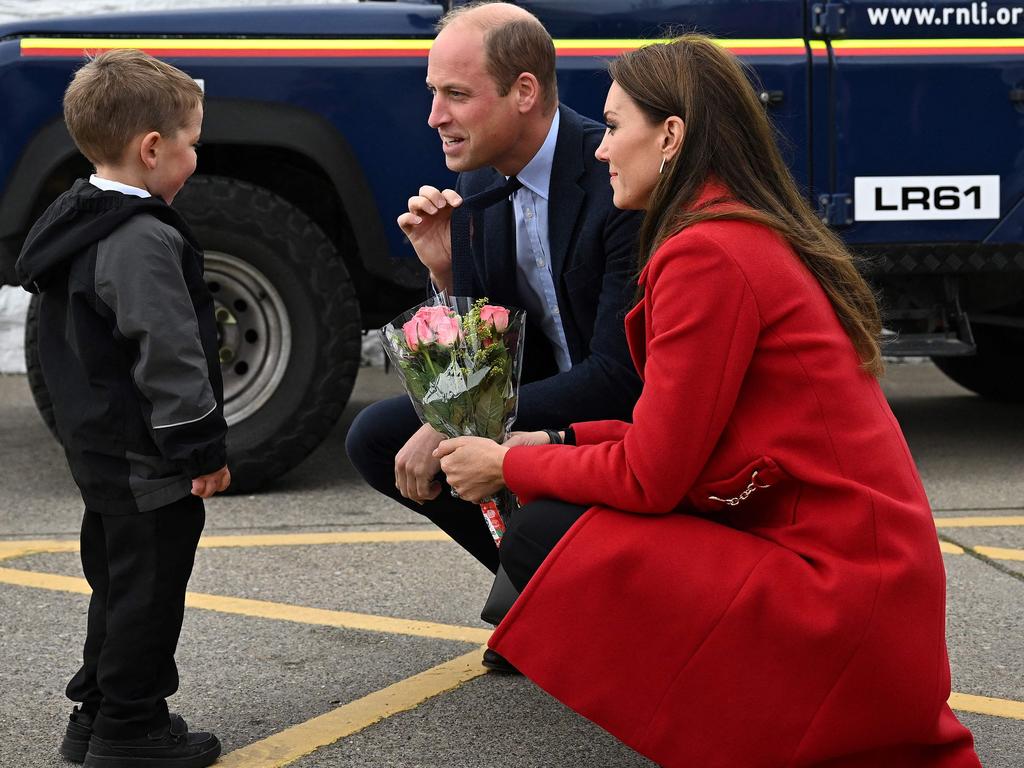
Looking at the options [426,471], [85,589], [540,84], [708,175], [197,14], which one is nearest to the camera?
[708,175]

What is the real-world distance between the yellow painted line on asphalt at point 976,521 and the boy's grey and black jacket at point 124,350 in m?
2.75

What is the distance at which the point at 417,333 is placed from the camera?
109 inches

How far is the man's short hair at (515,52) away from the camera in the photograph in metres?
3.27

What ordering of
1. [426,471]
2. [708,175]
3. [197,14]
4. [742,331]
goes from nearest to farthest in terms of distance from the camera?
[742,331]
[708,175]
[426,471]
[197,14]

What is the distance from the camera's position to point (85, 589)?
13.3 feet

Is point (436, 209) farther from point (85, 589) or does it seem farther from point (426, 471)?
point (85, 589)

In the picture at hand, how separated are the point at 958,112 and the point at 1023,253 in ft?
1.85

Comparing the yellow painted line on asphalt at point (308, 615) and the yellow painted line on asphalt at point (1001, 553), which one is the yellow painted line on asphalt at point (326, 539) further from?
the yellow painted line on asphalt at point (1001, 553)

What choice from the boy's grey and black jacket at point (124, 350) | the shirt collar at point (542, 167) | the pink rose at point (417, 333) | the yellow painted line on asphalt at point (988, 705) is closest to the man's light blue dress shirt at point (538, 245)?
the shirt collar at point (542, 167)

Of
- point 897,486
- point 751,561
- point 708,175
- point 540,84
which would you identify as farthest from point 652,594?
point 540,84

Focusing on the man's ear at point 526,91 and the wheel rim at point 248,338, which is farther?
the wheel rim at point 248,338

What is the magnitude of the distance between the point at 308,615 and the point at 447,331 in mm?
1320

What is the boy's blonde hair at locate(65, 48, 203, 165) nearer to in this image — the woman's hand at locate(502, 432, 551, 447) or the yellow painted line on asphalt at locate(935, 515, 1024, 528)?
the woman's hand at locate(502, 432, 551, 447)

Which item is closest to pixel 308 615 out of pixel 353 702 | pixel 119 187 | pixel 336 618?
pixel 336 618
